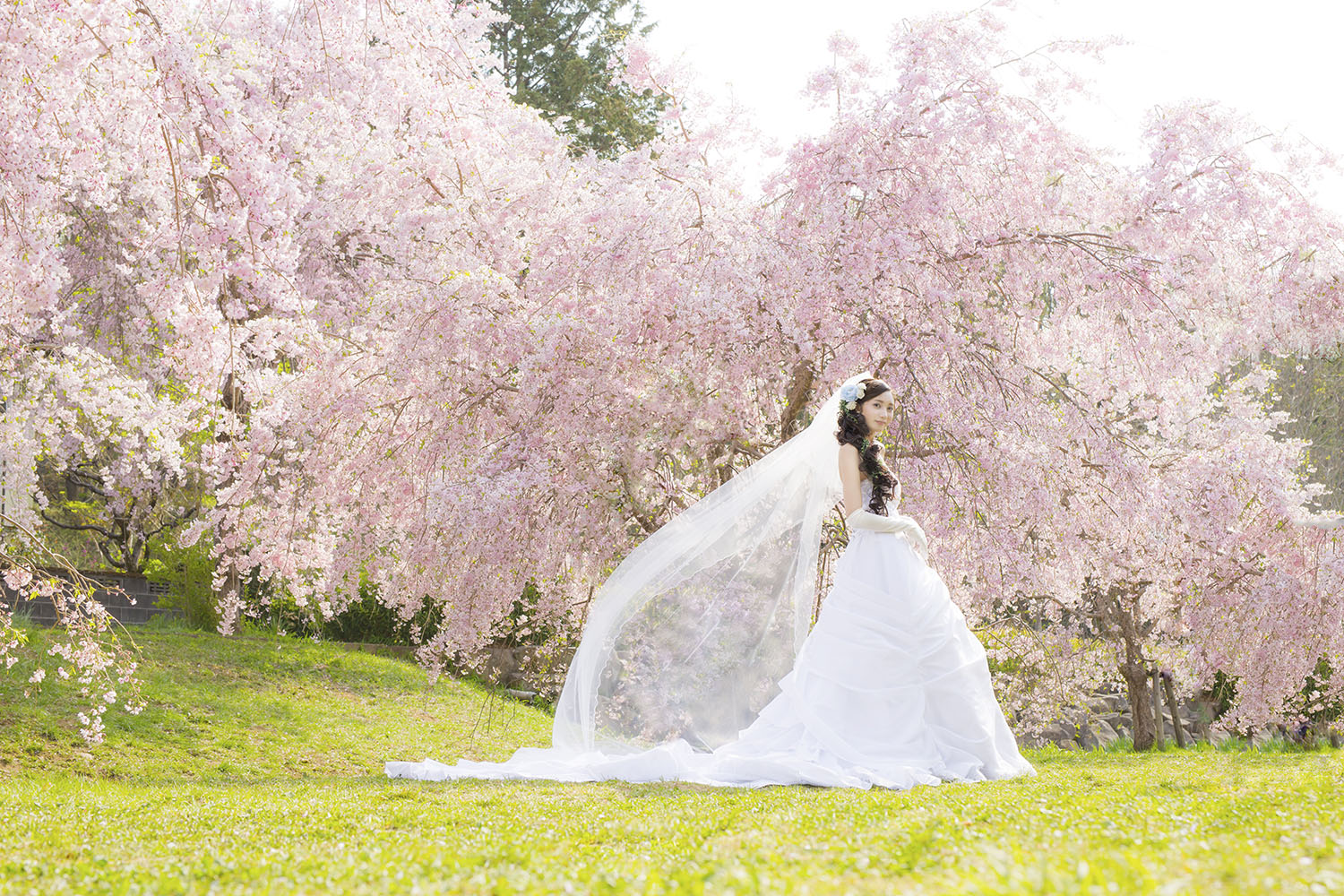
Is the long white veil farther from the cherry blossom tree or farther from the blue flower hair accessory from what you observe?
the cherry blossom tree

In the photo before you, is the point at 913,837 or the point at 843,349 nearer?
the point at 913,837

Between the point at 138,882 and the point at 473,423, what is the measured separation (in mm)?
6648

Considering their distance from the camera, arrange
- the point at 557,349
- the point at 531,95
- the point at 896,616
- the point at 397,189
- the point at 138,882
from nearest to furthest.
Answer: the point at 138,882 < the point at 896,616 < the point at 557,349 < the point at 397,189 < the point at 531,95

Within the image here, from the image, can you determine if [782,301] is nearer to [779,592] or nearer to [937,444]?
[937,444]

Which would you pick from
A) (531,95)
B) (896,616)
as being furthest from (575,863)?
(531,95)

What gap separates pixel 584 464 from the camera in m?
9.67

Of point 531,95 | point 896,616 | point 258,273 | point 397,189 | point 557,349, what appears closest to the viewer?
point 896,616

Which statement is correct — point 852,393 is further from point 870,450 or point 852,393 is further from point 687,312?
point 687,312

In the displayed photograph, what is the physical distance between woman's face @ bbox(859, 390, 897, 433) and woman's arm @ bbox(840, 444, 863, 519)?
0.25 m

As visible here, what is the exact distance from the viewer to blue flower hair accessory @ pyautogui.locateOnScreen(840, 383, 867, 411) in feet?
25.8

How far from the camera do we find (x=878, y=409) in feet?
25.7

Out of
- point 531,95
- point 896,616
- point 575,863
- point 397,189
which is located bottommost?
point 575,863

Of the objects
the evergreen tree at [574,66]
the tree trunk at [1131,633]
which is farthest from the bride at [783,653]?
the evergreen tree at [574,66]

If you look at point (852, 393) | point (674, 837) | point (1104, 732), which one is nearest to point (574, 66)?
point (1104, 732)
